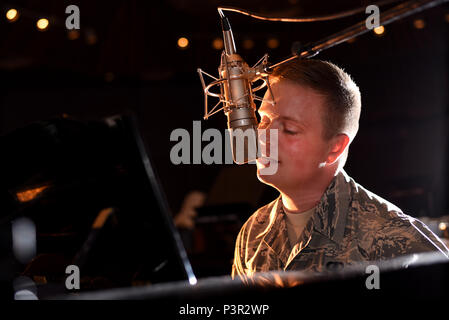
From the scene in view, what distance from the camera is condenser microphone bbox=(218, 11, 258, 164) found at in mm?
1084

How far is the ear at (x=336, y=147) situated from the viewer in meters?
1.37

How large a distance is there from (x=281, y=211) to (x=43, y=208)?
2.20 ft

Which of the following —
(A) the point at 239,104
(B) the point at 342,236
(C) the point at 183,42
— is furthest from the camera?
(C) the point at 183,42

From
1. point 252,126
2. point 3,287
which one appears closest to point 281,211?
point 252,126

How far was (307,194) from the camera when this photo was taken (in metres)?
1.37

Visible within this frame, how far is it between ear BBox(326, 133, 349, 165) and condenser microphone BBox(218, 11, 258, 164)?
1.13 ft

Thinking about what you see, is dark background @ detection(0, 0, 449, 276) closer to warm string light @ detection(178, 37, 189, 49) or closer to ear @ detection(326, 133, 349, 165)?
warm string light @ detection(178, 37, 189, 49)

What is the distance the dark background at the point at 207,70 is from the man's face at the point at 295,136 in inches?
105

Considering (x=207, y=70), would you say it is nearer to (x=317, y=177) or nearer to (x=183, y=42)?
(x=183, y=42)

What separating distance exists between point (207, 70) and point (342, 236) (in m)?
3.49

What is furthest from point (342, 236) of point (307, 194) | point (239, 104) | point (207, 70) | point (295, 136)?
point (207, 70)

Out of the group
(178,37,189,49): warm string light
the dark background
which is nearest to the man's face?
the dark background

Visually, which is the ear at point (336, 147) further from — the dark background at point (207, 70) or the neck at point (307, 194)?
the dark background at point (207, 70)

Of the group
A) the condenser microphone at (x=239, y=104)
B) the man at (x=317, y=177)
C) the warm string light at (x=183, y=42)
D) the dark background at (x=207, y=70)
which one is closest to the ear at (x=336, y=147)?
the man at (x=317, y=177)
